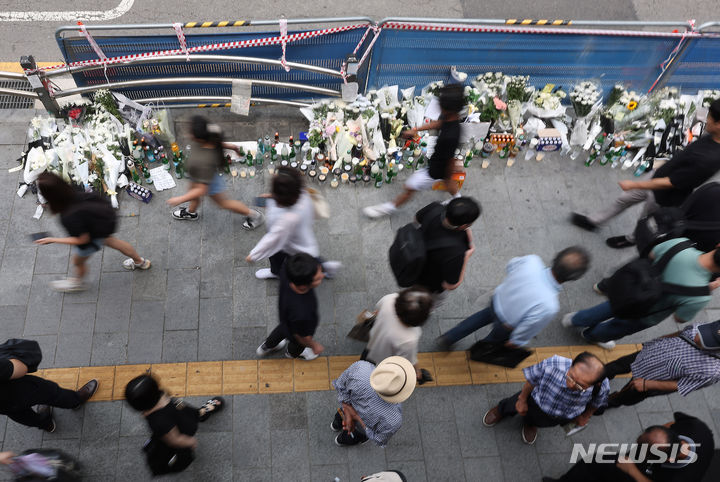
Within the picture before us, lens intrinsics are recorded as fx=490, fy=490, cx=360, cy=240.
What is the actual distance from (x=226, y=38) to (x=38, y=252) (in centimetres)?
316

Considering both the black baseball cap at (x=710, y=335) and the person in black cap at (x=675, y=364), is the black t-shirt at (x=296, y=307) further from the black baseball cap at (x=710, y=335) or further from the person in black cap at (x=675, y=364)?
the black baseball cap at (x=710, y=335)

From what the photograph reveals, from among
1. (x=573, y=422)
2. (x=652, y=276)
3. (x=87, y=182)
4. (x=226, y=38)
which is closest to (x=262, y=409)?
(x=573, y=422)

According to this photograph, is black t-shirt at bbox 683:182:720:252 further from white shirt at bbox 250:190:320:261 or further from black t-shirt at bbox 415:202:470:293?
white shirt at bbox 250:190:320:261

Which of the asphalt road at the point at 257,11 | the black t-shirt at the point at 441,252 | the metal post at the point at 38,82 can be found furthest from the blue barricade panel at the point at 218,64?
the black t-shirt at the point at 441,252

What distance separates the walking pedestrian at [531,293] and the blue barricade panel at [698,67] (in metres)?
4.54

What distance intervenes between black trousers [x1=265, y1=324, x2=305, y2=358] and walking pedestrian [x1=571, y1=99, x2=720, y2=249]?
3.74m

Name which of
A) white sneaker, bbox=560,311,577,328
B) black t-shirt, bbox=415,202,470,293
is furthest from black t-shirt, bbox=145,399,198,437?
white sneaker, bbox=560,311,577,328

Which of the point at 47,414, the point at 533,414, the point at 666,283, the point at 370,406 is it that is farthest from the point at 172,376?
the point at 666,283

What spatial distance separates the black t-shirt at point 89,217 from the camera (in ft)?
13.9

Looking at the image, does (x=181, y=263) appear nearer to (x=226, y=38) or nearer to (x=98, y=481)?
(x=98, y=481)

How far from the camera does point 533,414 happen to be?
410 cm

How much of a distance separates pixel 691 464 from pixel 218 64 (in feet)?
19.6

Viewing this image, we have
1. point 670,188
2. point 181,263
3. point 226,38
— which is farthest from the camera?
point 226,38

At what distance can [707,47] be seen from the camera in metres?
6.42
